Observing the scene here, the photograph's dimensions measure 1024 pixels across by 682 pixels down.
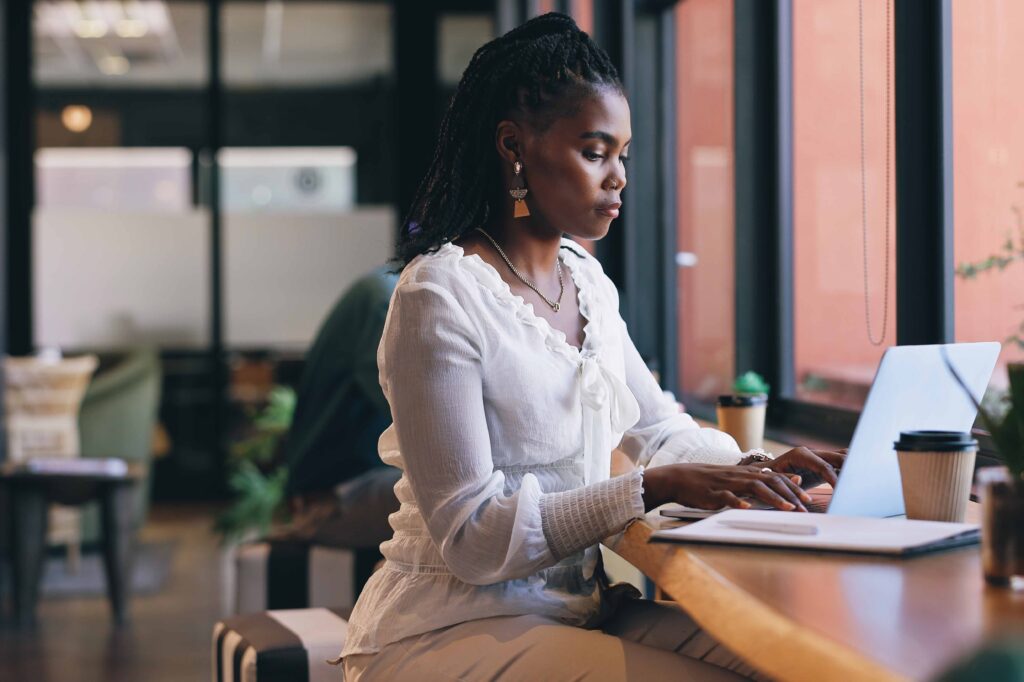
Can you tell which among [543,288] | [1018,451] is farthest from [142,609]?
[1018,451]

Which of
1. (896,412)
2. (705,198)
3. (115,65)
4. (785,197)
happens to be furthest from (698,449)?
(115,65)

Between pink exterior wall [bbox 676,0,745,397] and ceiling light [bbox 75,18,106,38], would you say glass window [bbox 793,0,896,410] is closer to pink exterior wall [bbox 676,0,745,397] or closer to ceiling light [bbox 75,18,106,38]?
pink exterior wall [bbox 676,0,745,397]

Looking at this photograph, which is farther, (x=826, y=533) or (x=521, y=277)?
(x=521, y=277)

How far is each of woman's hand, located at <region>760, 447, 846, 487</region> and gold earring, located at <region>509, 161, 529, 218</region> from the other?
487 mm

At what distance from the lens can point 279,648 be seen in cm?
217

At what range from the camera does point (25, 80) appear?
310 inches

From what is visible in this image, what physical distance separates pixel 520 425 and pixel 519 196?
0.35 meters

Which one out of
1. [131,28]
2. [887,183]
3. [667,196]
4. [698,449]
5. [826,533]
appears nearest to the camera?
[826,533]

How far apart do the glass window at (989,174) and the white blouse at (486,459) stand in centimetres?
→ 75

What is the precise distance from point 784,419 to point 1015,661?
7.62 feet

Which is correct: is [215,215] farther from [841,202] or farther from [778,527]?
[778,527]

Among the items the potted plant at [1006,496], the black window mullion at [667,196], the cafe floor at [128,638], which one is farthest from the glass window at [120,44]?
the potted plant at [1006,496]

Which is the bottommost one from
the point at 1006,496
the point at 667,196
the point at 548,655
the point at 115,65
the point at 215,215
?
the point at 548,655

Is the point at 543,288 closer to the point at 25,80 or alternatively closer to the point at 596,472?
the point at 596,472
